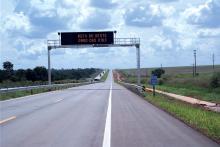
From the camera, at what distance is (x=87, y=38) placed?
2601 inches

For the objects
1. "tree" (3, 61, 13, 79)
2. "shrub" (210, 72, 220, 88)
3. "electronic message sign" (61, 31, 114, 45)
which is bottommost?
"shrub" (210, 72, 220, 88)

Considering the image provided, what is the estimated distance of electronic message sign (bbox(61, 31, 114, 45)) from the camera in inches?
2596

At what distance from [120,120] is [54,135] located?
5571mm

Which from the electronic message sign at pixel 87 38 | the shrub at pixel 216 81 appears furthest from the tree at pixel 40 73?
the shrub at pixel 216 81

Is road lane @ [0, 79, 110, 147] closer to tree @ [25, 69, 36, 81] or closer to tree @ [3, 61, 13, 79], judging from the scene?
tree @ [3, 61, 13, 79]

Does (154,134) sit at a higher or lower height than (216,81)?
lower

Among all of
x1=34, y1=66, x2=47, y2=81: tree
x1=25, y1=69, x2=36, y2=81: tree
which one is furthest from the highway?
x1=34, y1=66, x2=47, y2=81: tree

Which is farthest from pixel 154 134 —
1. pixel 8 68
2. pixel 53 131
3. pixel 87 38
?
pixel 8 68

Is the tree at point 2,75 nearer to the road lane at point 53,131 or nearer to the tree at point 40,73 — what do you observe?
the tree at point 40,73

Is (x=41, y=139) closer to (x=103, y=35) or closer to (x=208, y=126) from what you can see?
(x=208, y=126)

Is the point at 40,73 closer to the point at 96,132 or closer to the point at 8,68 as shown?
the point at 8,68

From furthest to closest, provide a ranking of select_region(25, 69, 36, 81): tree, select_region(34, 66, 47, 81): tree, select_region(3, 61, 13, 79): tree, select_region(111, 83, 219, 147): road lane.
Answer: select_region(34, 66, 47, 81): tree < select_region(25, 69, 36, 81): tree < select_region(3, 61, 13, 79): tree < select_region(111, 83, 219, 147): road lane

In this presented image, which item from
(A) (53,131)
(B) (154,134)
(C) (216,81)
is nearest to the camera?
(B) (154,134)

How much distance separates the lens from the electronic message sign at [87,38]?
65938mm
